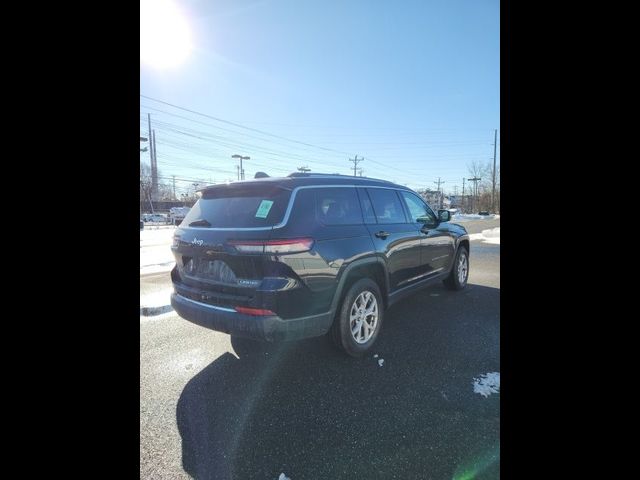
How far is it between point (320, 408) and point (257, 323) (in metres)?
A: 0.82

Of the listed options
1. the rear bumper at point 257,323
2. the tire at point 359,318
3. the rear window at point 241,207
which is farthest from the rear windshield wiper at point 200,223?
the tire at point 359,318

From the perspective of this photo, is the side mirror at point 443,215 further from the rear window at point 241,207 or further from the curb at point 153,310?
the curb at point 153,310

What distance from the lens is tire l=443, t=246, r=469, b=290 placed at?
569 cm

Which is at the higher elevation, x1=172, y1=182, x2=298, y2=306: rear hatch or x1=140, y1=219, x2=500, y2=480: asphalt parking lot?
x1=172, y1=182, x2=298, y2=306: rear hatch

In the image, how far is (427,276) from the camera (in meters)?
4.68

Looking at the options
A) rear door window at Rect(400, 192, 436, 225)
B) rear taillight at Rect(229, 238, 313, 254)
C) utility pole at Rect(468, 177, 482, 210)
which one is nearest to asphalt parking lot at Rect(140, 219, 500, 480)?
rear taillight at Rect(229, 238, 313, 254)

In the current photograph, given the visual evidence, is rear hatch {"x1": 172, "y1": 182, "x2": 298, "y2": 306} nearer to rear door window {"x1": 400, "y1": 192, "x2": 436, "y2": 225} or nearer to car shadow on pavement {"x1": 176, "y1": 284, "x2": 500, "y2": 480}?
car shadow on pavement {"x1": 176, "y1": 284, "x2": 500, "y2": 480}

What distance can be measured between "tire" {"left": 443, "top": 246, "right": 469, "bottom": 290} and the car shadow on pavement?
1.93m

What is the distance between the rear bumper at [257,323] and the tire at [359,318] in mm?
225

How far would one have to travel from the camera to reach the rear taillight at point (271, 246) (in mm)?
2674

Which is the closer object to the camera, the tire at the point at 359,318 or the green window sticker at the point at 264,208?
the green window sticker at the point at 264,208

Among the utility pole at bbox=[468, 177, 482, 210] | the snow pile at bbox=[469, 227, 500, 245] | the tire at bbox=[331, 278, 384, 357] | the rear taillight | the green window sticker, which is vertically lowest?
the tire at bbox=[331, 278, 384, 357]

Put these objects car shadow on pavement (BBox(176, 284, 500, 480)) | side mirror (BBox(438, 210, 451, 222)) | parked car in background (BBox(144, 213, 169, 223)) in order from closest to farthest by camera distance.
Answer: car shadow on pavement (BBox(176, 284, 500, 480)) → side mirror (BBox(438, 210, 451, 222)) → parked car in background (BBox(144, 213, 169, 223))
